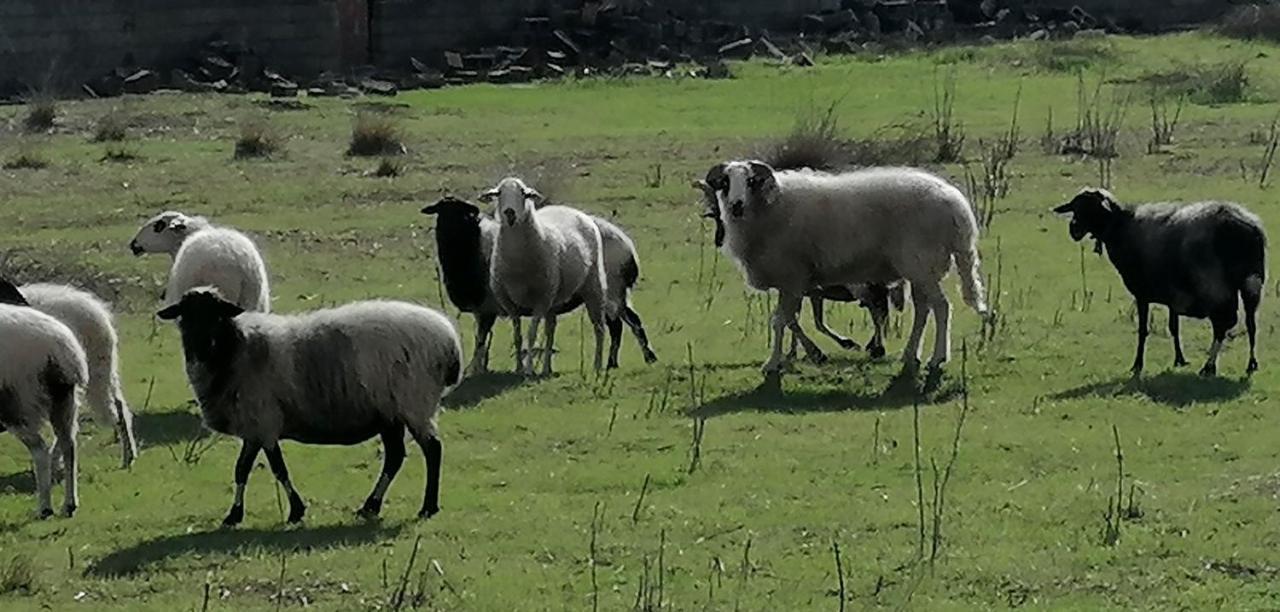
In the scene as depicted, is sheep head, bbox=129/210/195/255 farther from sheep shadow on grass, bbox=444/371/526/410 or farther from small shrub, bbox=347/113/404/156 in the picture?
small shrub, bbox=347/113/404/156

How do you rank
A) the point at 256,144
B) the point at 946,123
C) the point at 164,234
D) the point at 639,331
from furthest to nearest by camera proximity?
1. the point at 256,144
2. the point at 946,123
3. the point at 639,331
4. the point at 164,234

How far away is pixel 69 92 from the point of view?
41594 millimetres

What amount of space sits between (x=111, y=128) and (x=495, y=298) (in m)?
16.9

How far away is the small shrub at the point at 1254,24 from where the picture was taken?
165ft

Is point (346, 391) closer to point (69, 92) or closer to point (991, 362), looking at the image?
point (991, 362)

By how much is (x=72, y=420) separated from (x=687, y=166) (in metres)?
18.0

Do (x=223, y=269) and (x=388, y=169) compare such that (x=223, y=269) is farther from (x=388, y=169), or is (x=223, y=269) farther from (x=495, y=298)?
(x=388, y=169)

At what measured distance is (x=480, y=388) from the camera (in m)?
17.9

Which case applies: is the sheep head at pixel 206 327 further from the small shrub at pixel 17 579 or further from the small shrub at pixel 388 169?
the small shrub at pixel 388 169

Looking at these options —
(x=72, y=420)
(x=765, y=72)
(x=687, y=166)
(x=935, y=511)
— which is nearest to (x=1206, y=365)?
(x=935, y=511)

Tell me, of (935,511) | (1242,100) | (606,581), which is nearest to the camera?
(606,581)

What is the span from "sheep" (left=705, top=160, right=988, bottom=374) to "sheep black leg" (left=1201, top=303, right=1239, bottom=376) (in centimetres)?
186

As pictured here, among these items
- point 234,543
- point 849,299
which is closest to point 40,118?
point 849,299

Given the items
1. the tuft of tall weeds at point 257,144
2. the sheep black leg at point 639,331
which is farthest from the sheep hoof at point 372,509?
the tuft of tall weeds at point 257,144
